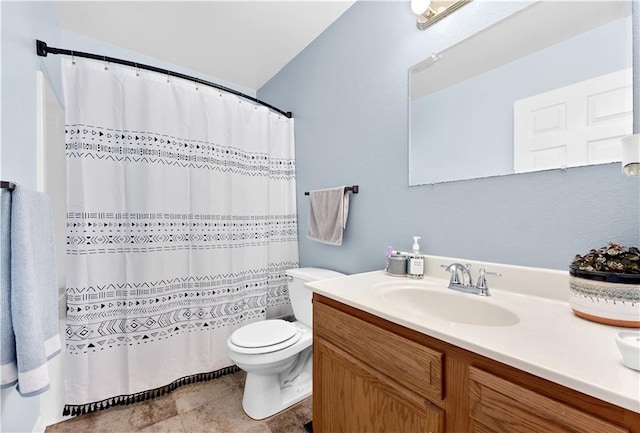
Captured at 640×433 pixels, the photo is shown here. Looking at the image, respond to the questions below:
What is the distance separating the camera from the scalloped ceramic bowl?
64cm

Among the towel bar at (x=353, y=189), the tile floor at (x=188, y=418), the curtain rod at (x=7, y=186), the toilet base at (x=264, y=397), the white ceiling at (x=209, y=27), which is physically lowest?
the tile floor at (x=188, y=418)

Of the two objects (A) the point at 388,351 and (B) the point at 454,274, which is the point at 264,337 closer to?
(A) the point at 388,351

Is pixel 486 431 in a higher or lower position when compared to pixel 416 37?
lower

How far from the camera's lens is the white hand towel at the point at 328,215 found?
1.65m

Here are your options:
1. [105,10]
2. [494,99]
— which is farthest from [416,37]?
[105,10]

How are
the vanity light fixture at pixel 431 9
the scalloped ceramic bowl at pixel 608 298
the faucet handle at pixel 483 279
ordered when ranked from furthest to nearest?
the vanity light fixture at pixel 431 9 < the faucet handle at pixel 483 279 < the scalloped ceramic bowl at pixel 608 298

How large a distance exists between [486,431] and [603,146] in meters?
0.88

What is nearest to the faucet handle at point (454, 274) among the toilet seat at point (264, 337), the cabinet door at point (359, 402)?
the cabinet door at point (359, 402)

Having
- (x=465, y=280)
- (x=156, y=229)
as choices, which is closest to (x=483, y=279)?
(x=465, y=280)

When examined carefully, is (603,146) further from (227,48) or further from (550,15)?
(227,48)

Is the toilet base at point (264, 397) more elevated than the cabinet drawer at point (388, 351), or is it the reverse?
the cabinet drawer at point (388, 351)

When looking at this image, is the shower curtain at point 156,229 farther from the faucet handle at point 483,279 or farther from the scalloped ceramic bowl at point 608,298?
the scalloped ceramic bowl at point 608,298

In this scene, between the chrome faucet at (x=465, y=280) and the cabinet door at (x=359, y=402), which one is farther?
the chrome faucet at (x=465, y=280)

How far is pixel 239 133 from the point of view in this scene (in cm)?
191
